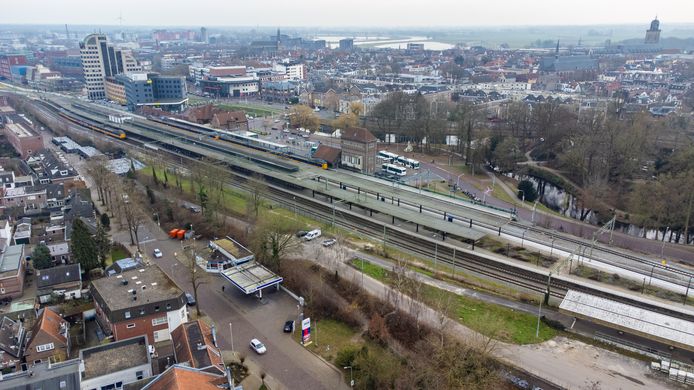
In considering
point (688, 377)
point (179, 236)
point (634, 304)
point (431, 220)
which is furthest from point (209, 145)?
point (688, 377)

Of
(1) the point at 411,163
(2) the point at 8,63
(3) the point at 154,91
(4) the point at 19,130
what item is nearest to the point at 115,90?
(3) the point at 154,91

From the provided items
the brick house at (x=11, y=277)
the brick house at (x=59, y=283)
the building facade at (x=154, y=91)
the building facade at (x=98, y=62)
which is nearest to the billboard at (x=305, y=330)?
the brick house at (x=59, y=283)

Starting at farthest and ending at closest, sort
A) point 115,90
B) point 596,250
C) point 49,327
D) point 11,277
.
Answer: point 115,90 → point 596,250 → point 11,277 → point 49,327

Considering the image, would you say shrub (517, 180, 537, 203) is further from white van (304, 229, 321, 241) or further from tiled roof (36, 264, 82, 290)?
tiled roof (36, 264, 82, 290)

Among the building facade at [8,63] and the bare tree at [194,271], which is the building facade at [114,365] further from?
the building facade at [8,63]

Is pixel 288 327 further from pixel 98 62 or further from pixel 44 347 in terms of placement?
pixel 98 62

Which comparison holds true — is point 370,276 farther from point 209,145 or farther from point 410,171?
point 209,145
